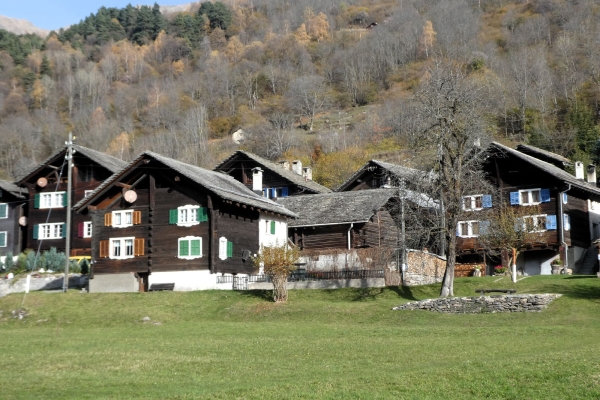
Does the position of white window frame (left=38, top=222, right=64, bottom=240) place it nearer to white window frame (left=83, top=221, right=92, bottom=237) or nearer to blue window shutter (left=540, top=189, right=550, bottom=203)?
white window frame (left=83, top=221, right=92, bottom=237)

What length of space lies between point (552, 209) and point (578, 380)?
1804 inches

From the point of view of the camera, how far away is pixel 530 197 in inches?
2576

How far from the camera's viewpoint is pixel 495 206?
6581cm

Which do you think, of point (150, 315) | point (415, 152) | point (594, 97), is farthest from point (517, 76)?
point (150, 315)

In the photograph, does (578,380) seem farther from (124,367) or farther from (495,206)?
(495,206)

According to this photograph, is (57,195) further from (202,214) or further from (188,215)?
(202,214)

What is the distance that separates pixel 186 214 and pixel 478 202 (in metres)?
26.6

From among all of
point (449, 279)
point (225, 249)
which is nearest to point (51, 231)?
point (225, 249)

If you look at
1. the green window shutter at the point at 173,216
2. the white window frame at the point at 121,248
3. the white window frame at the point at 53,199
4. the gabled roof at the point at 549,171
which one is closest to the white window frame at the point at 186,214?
the green window shutter at the point at 173,216

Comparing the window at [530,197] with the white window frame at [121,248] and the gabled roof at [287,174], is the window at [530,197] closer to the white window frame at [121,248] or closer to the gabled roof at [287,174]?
the gabled roof at [287,174]

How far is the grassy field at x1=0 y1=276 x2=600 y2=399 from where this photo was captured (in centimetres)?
2050

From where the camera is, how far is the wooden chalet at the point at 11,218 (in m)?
78.0

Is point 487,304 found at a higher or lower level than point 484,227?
lower

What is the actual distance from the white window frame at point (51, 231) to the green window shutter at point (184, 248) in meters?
27.9
